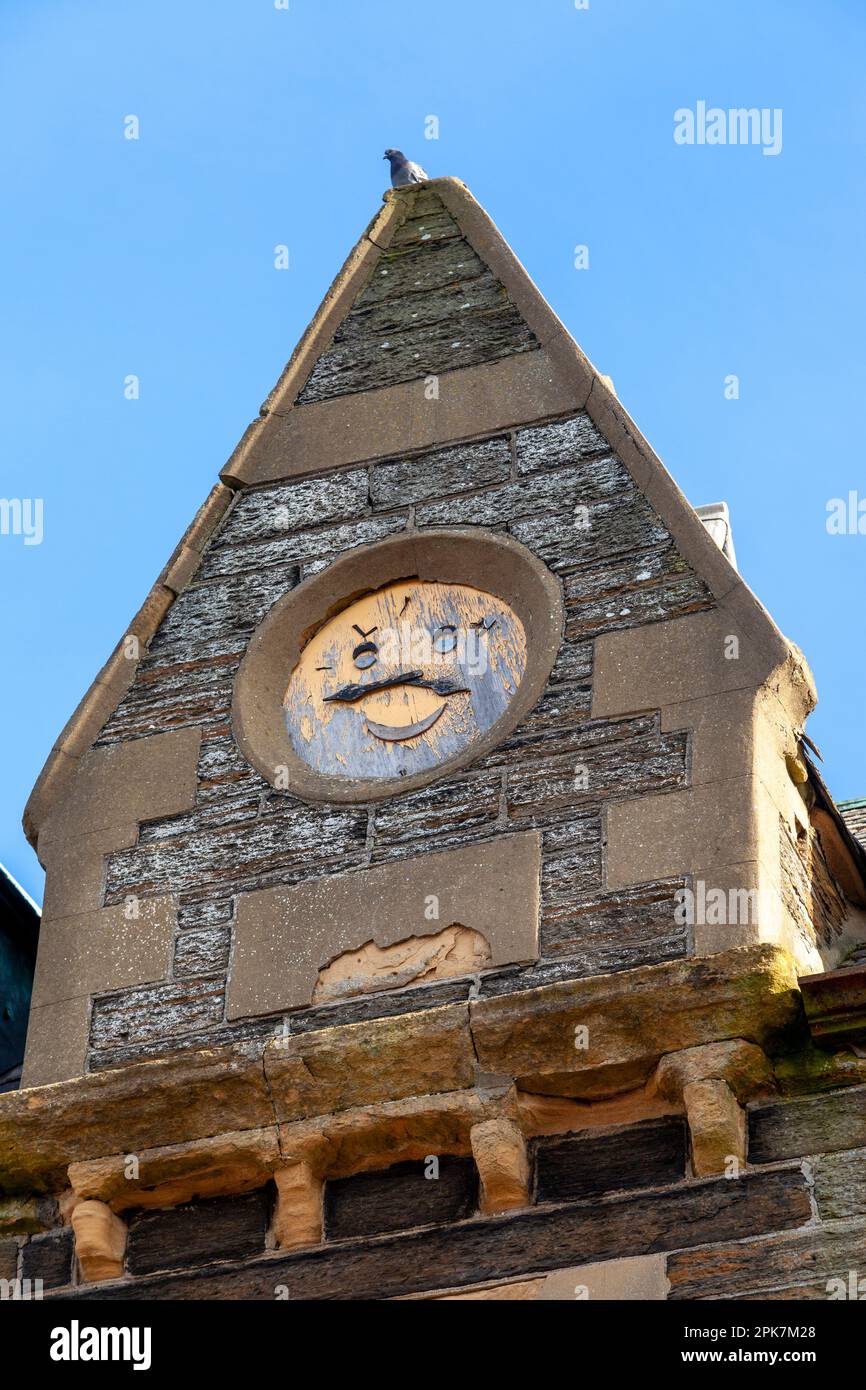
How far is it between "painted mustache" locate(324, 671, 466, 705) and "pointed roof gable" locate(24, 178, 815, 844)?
0.74 m

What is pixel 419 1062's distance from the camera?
7.79m

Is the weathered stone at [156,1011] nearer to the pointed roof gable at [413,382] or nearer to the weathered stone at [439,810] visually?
the weathered stone at [439,810]

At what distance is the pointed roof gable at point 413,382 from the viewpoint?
30.7 ft

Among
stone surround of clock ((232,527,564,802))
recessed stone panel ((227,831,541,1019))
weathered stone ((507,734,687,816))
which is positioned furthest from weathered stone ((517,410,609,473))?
recessed stone panel ((227,831,541,1019))

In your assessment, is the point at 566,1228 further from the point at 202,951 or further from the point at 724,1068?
the point at 202,951

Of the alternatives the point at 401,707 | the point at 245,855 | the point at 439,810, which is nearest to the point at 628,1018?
the point at 439,810

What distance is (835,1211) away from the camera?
730 cm

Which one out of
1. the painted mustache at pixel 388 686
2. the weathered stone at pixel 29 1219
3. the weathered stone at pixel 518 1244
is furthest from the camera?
the painted mustache at pixel 388 686

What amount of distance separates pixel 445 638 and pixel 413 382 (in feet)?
3.83

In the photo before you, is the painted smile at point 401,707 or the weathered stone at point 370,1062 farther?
the painted smile at point 401,707

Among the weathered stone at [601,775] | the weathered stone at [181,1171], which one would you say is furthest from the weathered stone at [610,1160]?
the weathered stone at [601,775]

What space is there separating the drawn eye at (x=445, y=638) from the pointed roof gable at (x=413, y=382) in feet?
2.48

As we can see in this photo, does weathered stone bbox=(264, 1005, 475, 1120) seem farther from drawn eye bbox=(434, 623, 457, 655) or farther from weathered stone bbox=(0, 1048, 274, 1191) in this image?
drawn eye bbox=(434, 623, 457, 655)
